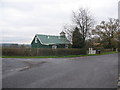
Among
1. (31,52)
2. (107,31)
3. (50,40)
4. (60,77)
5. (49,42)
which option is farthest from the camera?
(107,31)

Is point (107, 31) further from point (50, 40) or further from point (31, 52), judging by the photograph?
point (31, 52)

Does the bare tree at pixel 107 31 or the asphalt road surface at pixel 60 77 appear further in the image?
the bare tree at pixel 107 31

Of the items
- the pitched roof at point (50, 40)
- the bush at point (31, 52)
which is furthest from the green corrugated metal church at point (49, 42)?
the bush at point (31, 52)

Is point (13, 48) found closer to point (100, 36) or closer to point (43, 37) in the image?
point (43, 37)

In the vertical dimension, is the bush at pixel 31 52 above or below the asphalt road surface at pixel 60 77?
above

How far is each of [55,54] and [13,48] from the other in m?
7.82

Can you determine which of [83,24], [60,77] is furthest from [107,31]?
[60,77]

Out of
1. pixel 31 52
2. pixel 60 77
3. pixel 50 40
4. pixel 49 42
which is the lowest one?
pixel 60 77

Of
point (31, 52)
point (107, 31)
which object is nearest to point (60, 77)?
point (31, 52)

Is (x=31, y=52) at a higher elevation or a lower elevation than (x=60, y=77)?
higher

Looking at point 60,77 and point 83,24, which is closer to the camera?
point 60,77

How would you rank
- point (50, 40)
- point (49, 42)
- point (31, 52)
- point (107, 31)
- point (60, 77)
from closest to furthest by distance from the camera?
1. point (60, 77)
2. point (31, 52)
3. point (49, 42)
4. point (50, 40)
5. point (107, 31)

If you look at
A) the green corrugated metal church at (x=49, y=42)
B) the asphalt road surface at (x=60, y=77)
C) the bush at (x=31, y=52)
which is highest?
the green corrugated metal church at (x=49, y=42)

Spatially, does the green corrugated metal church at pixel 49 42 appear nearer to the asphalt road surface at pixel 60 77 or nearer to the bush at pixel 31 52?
the bush at pixel 31 52
